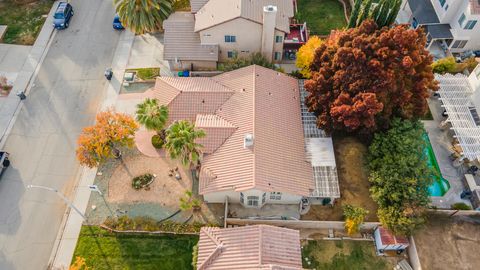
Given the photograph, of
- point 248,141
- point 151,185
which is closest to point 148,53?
point 151,185

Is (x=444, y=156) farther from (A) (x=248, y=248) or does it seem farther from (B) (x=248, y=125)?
(A) (x=248, y=248)

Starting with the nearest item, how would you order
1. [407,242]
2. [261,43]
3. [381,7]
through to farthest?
[407,242] < [381,7] < [261,43]

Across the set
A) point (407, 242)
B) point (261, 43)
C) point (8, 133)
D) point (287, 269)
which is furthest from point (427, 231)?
point (8, 133)

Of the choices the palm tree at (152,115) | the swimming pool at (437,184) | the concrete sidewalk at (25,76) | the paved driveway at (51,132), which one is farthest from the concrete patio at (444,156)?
the concrete sidewalk at (25,76)

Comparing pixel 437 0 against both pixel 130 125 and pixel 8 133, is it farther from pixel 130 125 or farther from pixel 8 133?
pixel 8 133

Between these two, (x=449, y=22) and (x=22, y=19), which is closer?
(x=449, y=22)

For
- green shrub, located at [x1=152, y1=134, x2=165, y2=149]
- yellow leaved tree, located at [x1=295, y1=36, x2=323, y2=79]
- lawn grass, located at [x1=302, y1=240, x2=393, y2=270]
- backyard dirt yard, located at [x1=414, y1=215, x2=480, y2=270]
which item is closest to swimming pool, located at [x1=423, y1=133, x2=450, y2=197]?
backyard dirt yard, located at [x1=414, y1=215, x2=480, y2=270]

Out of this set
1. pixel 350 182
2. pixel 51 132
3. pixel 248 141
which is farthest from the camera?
pixel 51 132
